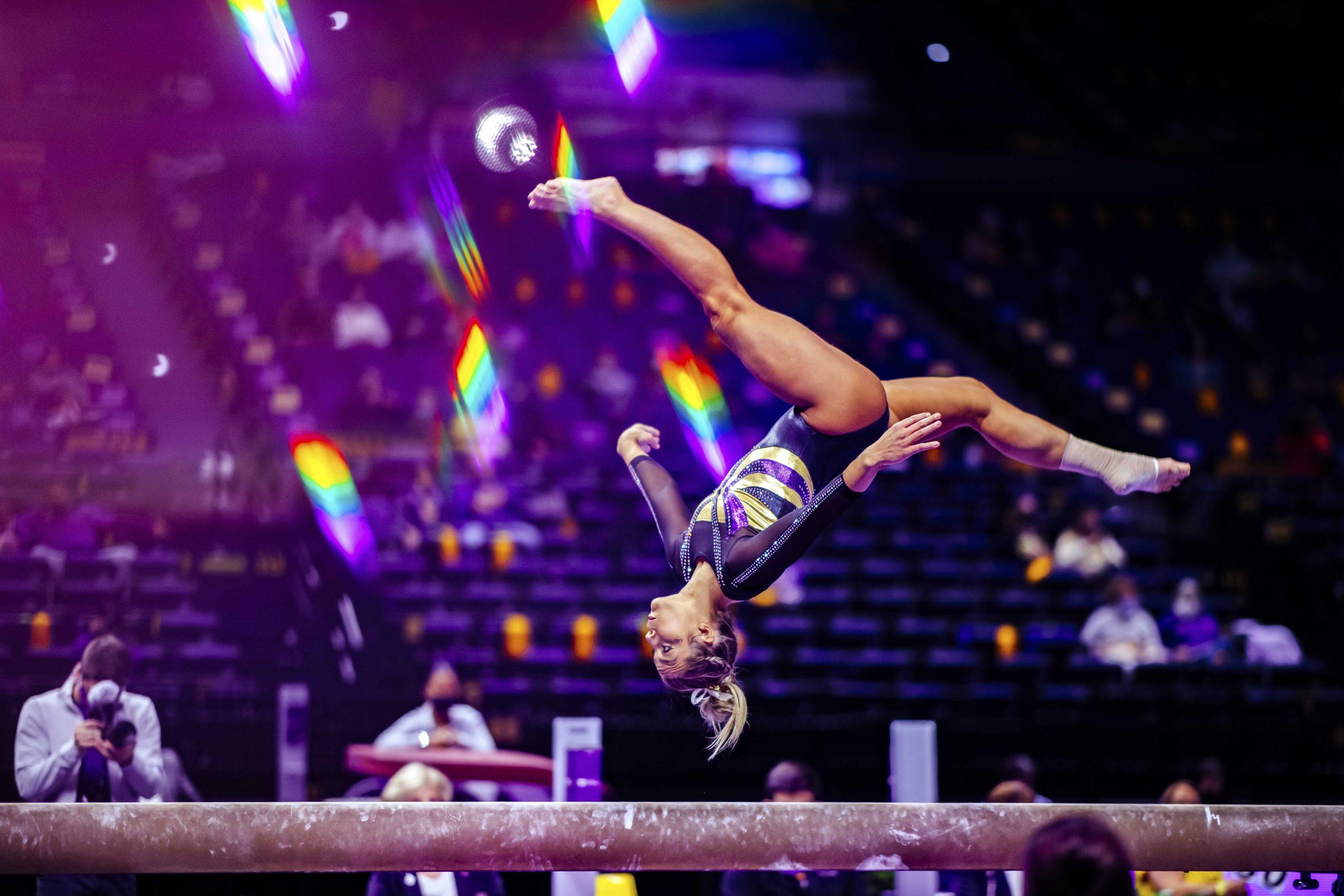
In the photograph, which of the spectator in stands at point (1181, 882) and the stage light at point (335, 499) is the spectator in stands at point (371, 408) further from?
the spectator in stands at point (1181, 882)

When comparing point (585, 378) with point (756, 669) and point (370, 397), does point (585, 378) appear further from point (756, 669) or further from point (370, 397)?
point (756, 669)

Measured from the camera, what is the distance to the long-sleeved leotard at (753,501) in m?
3.31

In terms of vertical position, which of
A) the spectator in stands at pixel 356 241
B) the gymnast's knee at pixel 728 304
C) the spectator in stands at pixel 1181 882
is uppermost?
the spectator in stands at pixel 356 241

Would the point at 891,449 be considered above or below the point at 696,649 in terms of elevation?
above

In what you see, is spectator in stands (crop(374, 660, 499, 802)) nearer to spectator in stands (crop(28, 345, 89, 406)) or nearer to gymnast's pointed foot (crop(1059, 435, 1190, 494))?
gymnast's pointed foot (crop(1059, 435, 1190, 494))

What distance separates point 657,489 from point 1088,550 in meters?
6.49

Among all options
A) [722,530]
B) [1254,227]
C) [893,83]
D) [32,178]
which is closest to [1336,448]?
Answer: [1254,227]

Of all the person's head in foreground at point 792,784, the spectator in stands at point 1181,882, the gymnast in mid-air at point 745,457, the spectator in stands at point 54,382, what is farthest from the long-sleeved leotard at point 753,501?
the spectator in stands at point 54,382

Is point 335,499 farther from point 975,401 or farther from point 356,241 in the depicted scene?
point 975,401

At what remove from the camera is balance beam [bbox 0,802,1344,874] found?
9.70ft

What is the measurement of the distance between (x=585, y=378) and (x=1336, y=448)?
311 inches

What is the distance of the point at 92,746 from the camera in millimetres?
3967

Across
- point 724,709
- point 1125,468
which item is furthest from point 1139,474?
point 724,709

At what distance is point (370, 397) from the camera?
32.9 ft
